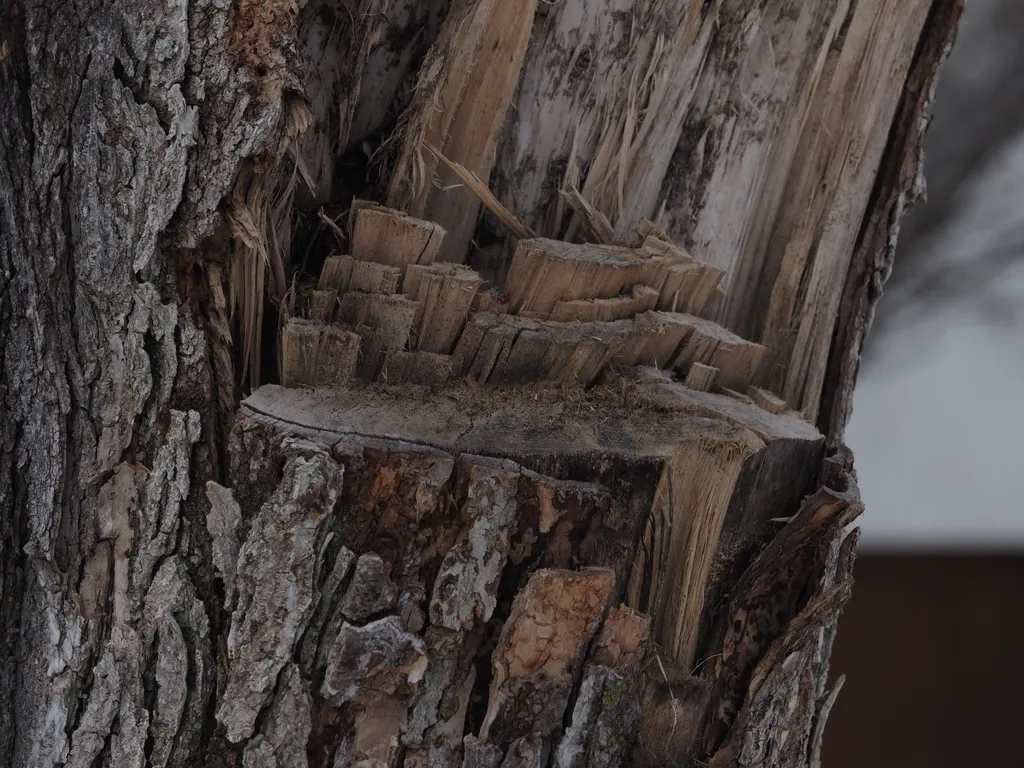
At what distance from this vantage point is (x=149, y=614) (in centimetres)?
79

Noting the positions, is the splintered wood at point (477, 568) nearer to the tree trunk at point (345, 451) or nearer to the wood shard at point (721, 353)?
the tree trunk at point (345, 451)

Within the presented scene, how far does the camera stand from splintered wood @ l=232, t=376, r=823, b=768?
0.75 metres

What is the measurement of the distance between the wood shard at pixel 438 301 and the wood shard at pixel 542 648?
11.1 inches

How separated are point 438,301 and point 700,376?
0.31 meters

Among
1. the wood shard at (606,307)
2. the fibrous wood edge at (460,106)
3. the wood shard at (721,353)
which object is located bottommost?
the wood shard at (721,353)

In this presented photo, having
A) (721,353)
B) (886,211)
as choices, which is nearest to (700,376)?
(721,353)

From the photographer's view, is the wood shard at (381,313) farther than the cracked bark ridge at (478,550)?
Yes

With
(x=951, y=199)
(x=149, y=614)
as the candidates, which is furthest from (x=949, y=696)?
(x=149, y=614)

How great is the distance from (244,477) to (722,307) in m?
0.69

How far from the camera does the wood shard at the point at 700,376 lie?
946mm

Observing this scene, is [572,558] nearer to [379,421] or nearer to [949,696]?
[379,421]

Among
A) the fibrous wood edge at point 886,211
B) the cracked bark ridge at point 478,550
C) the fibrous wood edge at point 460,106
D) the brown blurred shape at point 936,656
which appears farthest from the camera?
the brown blurred shape at point 936,656

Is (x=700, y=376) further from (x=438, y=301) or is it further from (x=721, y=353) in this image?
(x=438, y=301)

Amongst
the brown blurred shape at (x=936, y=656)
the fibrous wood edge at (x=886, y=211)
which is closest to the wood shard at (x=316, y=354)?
the fibrous wood edge at (x=886, y=211)
